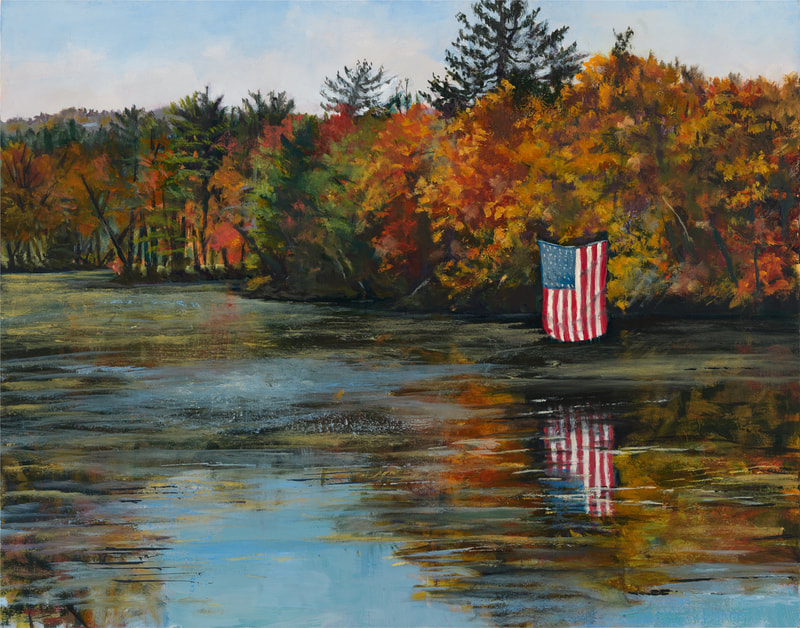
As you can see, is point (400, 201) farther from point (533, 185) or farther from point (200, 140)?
point (200, 140)

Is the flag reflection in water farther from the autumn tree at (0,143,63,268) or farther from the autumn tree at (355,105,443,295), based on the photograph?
the autumn tree at (0,143,63,268)

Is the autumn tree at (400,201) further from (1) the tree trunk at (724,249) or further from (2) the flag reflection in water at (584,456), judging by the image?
(2) the flag reflection in water at (584,456)

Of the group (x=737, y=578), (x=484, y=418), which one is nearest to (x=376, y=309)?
(x=484, y=418)

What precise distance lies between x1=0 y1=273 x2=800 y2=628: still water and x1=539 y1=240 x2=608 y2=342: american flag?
1.87 meters

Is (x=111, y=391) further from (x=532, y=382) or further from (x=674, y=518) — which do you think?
(x=674, y=518)

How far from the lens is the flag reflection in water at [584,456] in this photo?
11.7 m

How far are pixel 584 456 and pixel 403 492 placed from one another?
3.14 meters

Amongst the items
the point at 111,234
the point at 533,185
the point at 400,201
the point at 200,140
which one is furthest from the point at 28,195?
the point at 533,185

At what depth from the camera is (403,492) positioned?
1206cm

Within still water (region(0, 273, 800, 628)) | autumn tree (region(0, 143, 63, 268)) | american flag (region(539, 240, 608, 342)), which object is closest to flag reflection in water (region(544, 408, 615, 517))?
still water (region(0, 273, 800, 628))

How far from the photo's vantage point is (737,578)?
341 inches

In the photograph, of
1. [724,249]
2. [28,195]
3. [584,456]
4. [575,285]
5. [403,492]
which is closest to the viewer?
[403,492]

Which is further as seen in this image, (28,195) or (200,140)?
(28,195)

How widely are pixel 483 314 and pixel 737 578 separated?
118 ft
